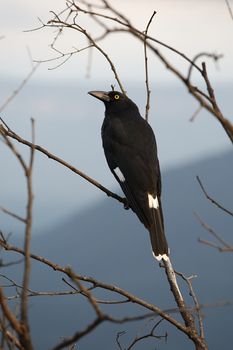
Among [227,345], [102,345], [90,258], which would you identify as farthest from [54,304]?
[227,345]

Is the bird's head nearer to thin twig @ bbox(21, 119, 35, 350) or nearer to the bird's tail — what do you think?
the bird's tail

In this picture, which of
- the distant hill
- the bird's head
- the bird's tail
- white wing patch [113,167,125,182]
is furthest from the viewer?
the distant hill

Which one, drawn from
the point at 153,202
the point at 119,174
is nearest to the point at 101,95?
the point at 119,174

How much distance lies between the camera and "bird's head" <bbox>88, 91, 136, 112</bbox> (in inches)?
275

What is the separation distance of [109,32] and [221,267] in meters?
143

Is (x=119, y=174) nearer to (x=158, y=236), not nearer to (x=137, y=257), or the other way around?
(x=158, y=236)

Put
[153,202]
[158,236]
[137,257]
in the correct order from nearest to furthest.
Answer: [158,236] → [153,202] → [137,257]

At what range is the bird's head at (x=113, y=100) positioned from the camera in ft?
22.9

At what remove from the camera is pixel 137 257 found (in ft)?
514

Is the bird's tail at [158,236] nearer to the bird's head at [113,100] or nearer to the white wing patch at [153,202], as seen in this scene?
the white wing patch at [153,202]

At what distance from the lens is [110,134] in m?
6.54

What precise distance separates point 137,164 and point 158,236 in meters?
0.71

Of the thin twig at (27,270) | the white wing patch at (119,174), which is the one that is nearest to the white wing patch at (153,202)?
the white wing patch at (119,174)

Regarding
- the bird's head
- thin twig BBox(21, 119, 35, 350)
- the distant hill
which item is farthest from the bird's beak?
the distant hill
